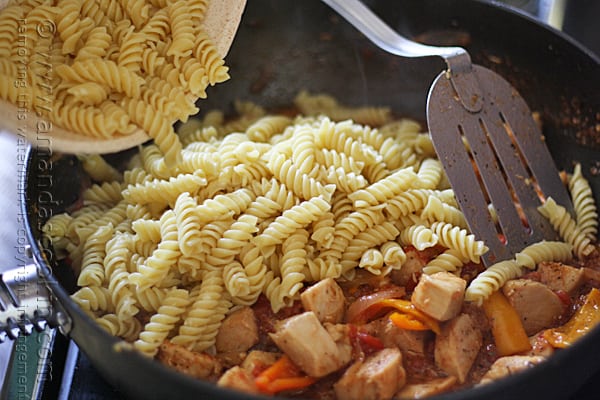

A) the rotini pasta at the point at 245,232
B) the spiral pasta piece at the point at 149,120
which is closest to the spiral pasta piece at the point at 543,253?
the rotini pasta at the point at 245,232

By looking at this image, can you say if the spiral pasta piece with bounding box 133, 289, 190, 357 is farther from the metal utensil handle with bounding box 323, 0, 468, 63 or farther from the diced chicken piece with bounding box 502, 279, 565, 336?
the metal utensil handle with bounding box 323, 0, 468, 63

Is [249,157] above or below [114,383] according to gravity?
above

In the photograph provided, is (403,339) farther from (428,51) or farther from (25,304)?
(25,304)

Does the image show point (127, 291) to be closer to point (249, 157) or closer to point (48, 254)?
point (48, 254)

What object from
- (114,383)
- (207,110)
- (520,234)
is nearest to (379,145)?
(520,234)

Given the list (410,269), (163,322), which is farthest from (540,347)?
(163,322)

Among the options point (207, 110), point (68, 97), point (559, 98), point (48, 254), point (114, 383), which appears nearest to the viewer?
point (114, 383)

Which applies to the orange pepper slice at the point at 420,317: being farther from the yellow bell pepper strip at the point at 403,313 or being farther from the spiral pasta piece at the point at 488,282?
the spiral pasta piece at the point at 488,282

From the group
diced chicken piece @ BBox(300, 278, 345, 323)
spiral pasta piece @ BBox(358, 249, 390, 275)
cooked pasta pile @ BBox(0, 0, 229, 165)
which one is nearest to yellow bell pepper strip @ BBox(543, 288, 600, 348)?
spiral pasta piece @ BBox(358, 249, 390, 275)
